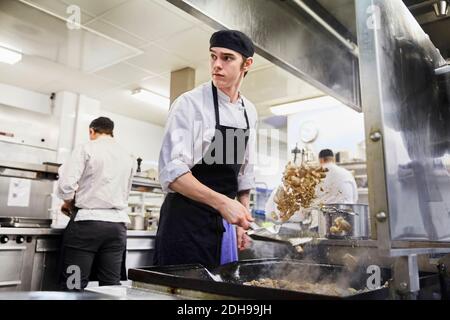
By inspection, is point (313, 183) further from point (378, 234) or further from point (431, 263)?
point (378, 234)

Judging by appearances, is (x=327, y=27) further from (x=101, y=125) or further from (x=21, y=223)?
(x=21, y=223)

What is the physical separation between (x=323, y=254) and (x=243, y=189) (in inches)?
21.1

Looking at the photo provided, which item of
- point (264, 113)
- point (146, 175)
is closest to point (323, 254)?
point (146, 175)

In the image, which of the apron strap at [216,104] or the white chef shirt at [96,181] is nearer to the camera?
the apron strap at [216,104]

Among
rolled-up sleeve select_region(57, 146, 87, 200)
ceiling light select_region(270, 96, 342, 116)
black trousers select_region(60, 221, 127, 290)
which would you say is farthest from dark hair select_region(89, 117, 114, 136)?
ceiling light select_region(270, 96, 342, 116)

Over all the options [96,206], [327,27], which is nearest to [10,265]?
[96,206]

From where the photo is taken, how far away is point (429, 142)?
41.4 inches

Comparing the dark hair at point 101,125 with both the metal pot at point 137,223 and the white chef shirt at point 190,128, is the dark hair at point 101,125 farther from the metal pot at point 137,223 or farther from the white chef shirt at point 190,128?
the white chef shirt at point 190,128

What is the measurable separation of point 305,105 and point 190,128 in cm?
493

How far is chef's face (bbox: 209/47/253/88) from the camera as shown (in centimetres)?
142

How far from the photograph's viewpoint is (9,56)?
446cm

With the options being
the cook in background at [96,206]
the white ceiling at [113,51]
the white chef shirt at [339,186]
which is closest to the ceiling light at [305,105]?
the white ceiling at [113,51]

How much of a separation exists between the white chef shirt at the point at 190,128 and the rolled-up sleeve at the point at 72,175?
5.16ft

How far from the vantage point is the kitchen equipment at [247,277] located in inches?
25.8
